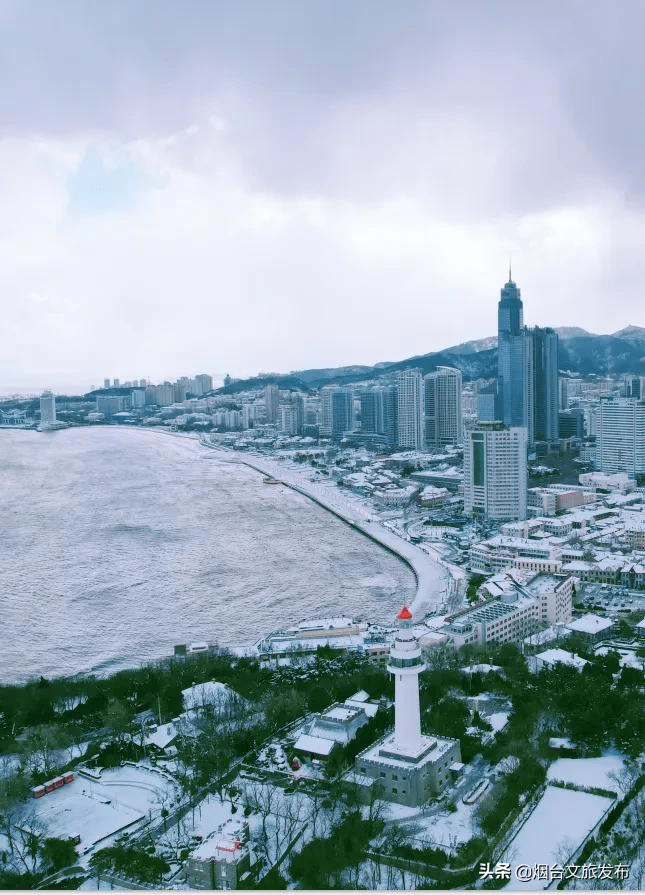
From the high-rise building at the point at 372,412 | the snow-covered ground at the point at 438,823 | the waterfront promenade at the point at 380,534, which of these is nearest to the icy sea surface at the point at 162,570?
the waterfront promenade at the point at 380,534

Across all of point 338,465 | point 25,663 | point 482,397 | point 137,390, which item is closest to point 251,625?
point 25,663

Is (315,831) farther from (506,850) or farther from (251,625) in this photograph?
(251,625)

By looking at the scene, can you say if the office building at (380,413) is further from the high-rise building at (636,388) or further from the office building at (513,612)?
the office building at (513,612)

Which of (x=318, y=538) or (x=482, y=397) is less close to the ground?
(x=482, y=397)

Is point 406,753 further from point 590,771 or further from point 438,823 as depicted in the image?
point 590,771

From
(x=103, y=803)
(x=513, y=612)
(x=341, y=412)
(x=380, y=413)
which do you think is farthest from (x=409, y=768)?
(x=341, y=412)
